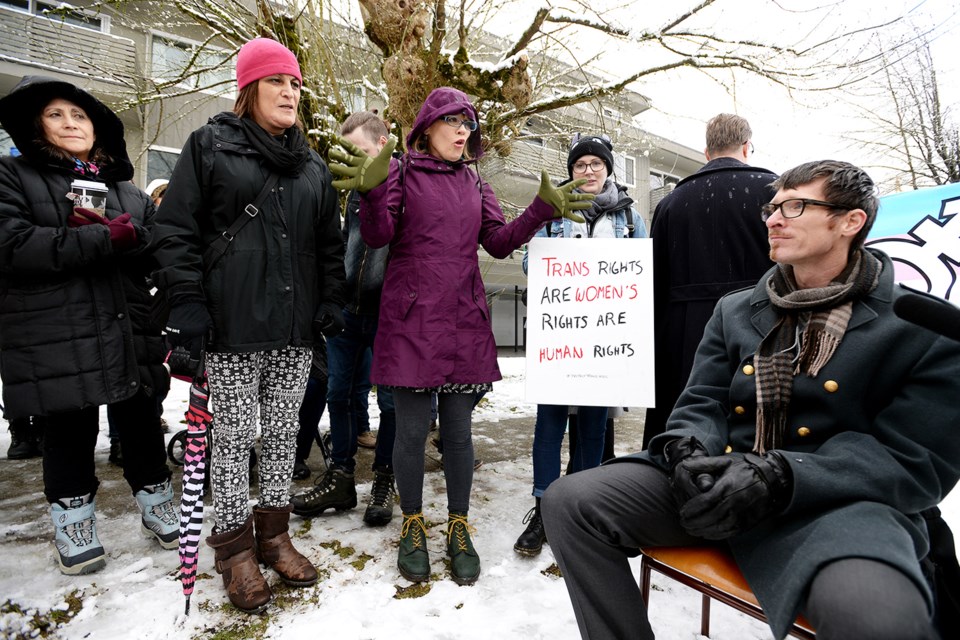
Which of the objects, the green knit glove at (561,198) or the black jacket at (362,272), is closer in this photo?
the green knit glove at (561,198)

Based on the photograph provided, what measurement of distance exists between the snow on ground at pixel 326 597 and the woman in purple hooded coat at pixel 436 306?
190 mm

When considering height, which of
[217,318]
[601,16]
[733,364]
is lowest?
[733,364]

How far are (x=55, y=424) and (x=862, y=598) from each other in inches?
121

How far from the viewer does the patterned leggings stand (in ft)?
6.98

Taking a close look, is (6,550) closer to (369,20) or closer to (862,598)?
(862,598)

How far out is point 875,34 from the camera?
5.36 meters

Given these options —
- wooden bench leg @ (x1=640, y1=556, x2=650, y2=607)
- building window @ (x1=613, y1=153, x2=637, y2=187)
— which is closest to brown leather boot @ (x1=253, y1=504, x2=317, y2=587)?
wooden bench leg @ (x1=640, y1=556, x2=650, y2=607)

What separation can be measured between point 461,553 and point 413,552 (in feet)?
0.74

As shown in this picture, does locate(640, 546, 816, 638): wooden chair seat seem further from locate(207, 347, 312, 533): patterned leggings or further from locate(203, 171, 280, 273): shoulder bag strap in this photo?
locate(203, 171, 280, 273): shoulder bag strap

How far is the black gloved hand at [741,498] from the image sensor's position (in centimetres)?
131

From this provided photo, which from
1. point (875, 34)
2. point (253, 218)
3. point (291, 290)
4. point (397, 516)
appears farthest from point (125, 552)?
point (875, 34)

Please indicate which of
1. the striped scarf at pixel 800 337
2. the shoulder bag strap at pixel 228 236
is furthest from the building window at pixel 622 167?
the shoulder bag strap at pixel 228 236

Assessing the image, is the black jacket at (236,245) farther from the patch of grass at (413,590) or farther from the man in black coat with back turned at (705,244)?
the man in black coat with back turned at (705,244)

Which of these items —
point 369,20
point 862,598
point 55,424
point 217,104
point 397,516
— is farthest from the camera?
point 217,104
